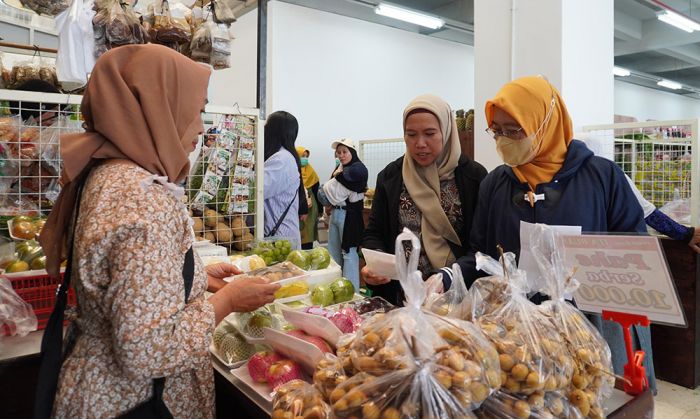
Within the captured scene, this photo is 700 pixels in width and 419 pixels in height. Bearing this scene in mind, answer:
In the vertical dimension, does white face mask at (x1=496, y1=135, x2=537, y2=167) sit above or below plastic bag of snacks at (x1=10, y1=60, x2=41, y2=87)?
below

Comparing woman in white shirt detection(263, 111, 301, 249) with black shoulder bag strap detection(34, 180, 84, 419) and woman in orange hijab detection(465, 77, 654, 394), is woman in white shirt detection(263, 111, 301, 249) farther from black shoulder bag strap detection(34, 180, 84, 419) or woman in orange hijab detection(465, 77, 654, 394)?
black shoulder bag strap detection(34, 180, 84, 419)

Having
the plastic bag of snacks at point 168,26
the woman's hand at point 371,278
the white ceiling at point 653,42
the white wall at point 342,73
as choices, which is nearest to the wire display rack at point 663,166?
the woman's hand at point 371,278

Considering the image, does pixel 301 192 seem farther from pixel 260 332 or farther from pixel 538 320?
pixel 538 320

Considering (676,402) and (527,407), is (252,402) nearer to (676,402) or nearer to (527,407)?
(527,407)

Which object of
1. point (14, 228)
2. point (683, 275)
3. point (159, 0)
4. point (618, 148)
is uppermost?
point (159, 0)

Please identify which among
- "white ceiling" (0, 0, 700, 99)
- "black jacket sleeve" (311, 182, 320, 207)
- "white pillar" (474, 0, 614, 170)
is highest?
"white ceiling" (0, 0, 700, 99)

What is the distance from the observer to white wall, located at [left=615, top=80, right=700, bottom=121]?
47.5 feet

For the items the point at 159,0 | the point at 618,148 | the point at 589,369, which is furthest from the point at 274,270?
the point at 618,148

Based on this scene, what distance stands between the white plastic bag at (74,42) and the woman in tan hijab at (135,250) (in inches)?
53.4

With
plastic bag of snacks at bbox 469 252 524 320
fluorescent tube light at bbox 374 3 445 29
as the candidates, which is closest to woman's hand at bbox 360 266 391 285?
plastic bag of snacks at bbox 469 252 524 320

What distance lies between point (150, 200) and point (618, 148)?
431 centimetres

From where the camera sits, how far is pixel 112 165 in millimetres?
1097

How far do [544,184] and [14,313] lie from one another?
1.88 meters

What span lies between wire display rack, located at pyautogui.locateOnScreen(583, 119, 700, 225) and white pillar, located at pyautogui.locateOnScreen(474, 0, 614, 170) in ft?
1.16
